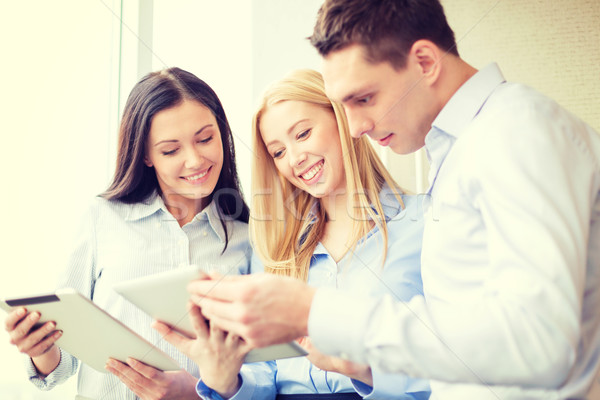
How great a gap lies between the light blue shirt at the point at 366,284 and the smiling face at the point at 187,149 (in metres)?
0.36

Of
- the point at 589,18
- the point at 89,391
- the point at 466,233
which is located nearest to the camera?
the point at 466,233

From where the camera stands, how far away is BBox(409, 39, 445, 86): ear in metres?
0.88

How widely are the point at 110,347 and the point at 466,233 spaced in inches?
27.9

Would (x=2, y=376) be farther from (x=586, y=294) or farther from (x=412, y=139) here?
(x=586, y=294)

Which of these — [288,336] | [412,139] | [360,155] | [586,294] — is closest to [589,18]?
[360,155]

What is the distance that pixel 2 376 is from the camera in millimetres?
1502

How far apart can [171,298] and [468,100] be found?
0.58 m

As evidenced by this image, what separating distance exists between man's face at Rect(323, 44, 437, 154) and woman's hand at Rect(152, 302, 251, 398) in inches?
17.2

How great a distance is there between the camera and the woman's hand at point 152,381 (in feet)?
3.51

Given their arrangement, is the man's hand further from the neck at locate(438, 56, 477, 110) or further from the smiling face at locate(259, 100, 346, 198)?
the smiling face at locate(259, 100, 346, 198)

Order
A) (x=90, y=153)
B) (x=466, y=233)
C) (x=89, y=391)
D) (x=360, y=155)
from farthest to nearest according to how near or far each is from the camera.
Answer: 1. (x=90, y=153)
2. (x=360, y=155)
3. (x=89, y=391)
4. (x=466, y=233)

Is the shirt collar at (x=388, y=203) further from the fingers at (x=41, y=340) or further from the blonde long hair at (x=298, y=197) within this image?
the fingers at (x=41, y=340)

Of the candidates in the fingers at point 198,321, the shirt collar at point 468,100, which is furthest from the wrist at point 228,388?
the shirt collar at point 468,100

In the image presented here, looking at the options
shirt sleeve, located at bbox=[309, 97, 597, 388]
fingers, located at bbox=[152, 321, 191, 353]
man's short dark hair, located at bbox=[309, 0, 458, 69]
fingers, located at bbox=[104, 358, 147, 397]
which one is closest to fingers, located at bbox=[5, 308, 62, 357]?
fingers, located at bbox=[104, 358, 147, 397]
